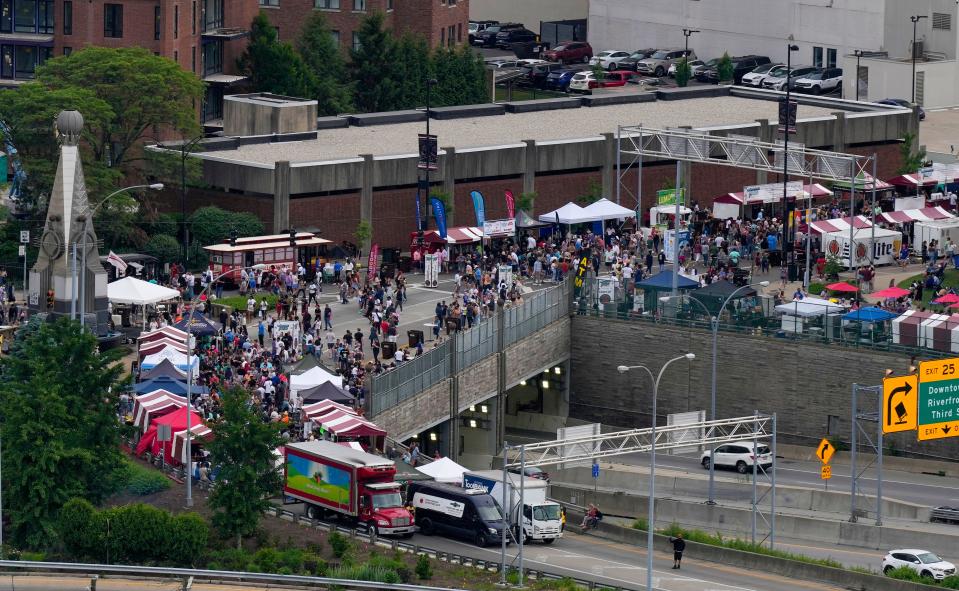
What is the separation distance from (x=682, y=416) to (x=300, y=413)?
14543mm

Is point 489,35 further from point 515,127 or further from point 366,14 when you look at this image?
point 515,127

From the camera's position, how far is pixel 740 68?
538 ft

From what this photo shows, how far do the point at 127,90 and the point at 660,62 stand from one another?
6245cm

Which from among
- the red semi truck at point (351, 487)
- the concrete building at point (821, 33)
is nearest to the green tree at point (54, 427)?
the red semi truck at point (351, 487)

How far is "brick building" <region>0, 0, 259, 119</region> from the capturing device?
424 feet

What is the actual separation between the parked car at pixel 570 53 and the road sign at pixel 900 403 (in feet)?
290

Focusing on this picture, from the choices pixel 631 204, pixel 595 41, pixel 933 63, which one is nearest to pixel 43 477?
pixel 631 204

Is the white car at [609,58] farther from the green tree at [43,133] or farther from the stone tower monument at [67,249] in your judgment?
the stone tower monument at [67,249]

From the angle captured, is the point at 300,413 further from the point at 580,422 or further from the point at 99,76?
the point at 99,76

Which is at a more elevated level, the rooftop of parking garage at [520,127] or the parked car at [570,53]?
the parked car at [570,53]

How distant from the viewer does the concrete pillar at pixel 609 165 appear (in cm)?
12038

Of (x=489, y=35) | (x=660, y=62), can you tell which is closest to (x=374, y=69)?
(x=660, y=62)

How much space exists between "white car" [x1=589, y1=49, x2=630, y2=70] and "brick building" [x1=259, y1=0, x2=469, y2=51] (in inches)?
578

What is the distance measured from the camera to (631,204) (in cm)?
12119
